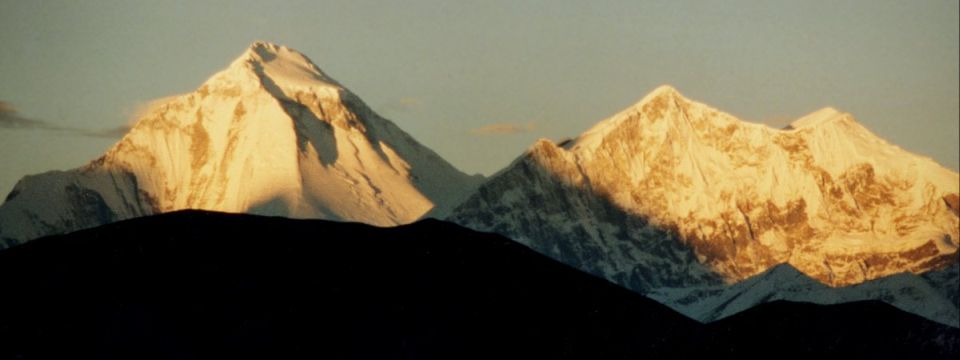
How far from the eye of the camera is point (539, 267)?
17362cm

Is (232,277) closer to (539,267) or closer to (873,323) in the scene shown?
(539,267)

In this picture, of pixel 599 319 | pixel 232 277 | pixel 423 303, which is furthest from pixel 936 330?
pixel 232 277

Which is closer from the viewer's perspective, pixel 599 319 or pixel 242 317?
pixel 242 317

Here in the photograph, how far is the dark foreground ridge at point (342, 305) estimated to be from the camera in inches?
5743

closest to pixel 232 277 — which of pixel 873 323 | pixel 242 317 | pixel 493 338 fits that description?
pixel 242 317

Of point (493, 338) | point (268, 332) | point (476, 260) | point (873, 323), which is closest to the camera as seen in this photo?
point (268, 332)

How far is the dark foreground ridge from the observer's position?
14588 centimetres

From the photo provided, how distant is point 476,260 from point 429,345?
16.8m

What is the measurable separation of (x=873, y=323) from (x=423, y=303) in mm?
41795

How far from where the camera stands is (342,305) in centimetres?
15725

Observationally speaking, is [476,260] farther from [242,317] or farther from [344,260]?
[242,317]

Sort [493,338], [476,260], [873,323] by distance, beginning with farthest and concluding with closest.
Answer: [873,323]
[476,260]
[493,338]

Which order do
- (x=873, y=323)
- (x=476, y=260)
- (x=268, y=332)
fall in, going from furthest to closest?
(x=873, y=323) < (x=476, y=260) < (x=268, y=332)

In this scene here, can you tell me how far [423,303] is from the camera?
527 ft
